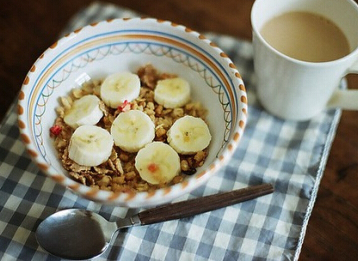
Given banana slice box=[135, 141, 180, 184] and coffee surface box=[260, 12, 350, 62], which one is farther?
coffee surface box=[260, 12, 350, 62]

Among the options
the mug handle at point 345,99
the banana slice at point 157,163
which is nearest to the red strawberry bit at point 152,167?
the banana slice at point 157,163

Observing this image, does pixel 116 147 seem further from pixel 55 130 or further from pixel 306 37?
pixel 306 37

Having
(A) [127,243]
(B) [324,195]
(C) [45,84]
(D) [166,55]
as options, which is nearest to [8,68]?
(C) [45,84]

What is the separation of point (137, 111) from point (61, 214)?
22 centimetres

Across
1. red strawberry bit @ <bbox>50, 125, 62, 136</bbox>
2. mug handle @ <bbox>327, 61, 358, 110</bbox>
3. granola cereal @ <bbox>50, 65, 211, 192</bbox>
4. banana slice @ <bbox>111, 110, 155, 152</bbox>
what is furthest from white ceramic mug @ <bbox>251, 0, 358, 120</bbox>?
red strawberry bit @ <bbox>50, 125, 62, 136</bbox>

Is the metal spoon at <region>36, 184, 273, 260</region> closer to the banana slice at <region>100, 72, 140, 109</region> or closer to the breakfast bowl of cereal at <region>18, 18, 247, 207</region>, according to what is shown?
the breakfast bowl of cereal at <region>18, 18, 247, 207</region>

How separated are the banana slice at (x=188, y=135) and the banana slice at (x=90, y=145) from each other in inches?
4.4

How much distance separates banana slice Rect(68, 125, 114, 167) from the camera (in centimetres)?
84

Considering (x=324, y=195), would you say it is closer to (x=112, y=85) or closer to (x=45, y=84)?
(x=112, y=85)

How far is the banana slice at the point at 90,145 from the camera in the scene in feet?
2.76

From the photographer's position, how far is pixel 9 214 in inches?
34.2

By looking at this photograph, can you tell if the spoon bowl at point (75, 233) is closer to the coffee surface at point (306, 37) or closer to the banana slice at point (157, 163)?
the banana slice at point (157, 163)

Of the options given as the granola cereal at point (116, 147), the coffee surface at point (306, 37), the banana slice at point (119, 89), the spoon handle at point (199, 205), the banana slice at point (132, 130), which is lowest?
the spoon handle at point (199, 205)

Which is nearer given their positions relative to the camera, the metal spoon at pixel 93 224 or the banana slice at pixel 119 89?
the metal spoon at pixel 93 224
